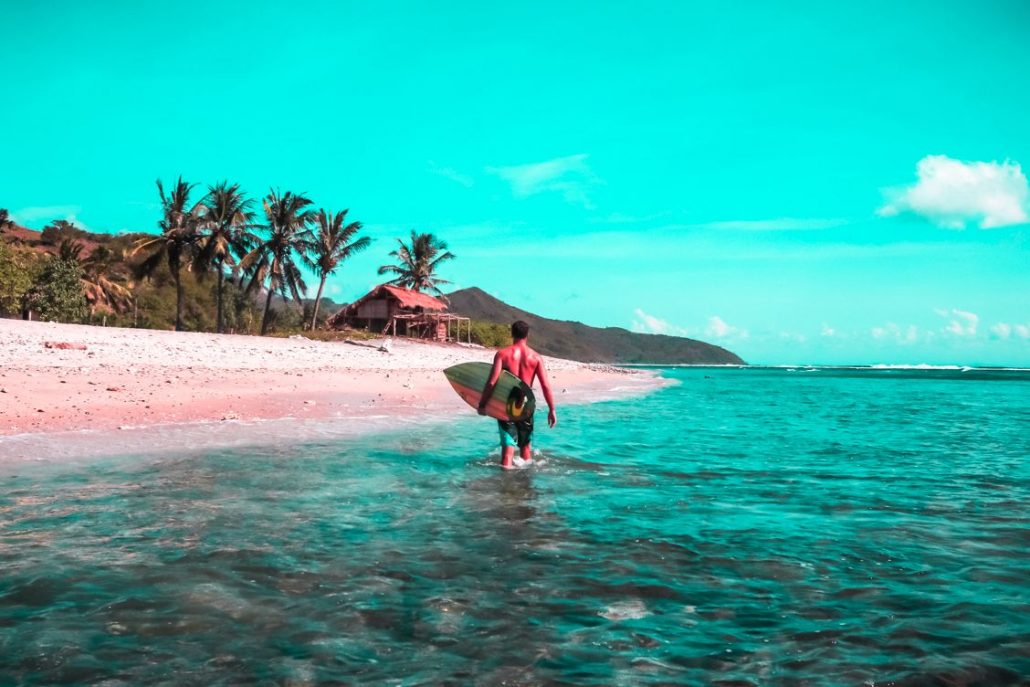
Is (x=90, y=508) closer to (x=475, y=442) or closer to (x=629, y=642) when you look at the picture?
(x=629, y=642)

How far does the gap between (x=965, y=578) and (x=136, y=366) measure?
19984 millimetres

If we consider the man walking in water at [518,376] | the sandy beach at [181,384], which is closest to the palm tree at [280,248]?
the sandy beach at [181,384]

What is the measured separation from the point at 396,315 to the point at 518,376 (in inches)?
1834

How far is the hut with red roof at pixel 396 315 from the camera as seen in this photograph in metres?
56.3

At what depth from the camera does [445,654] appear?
3.63m

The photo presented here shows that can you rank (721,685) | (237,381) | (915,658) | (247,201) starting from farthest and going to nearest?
(247,201) → (237,381) → (915,658) → (721,685)

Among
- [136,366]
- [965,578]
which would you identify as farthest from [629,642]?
[136,366]

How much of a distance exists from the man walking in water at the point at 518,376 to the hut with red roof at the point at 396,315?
4581cm

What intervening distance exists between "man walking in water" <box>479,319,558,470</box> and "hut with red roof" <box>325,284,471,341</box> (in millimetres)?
45809

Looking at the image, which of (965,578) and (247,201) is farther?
(247,201)

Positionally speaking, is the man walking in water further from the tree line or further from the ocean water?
the tree line

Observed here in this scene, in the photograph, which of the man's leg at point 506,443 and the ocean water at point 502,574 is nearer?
the ocean water at point 502,574

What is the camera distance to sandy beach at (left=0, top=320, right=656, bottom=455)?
1251 centimetres

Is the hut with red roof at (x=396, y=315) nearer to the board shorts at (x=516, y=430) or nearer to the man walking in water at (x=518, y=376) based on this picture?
the man walking in water at (x=518, y=376)
